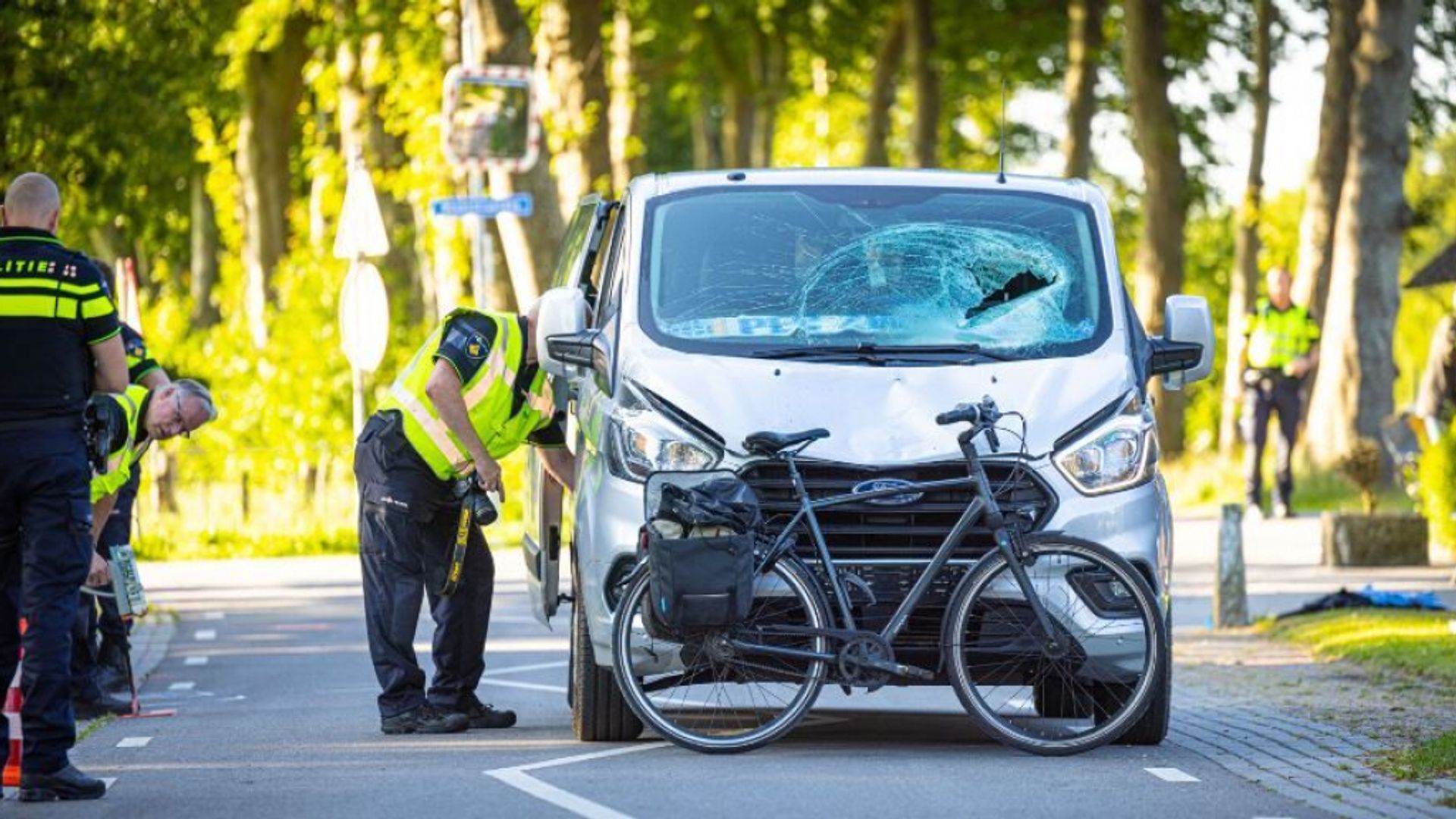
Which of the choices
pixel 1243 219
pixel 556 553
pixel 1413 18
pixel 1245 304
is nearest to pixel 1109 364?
pixel 556 553

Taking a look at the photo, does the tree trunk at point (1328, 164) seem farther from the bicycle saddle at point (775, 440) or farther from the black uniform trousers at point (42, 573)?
the black uniform trousers at point (42, 573)

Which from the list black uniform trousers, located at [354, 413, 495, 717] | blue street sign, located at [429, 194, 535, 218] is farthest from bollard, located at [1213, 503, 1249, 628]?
blue street sign, located at [429, 194, 535, 218]

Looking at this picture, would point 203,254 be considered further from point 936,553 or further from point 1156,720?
point 936,553

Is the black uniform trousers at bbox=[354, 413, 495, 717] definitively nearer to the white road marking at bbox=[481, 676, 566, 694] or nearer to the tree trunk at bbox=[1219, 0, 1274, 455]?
the white road marking at bbox=[481, 676, 566, 694]

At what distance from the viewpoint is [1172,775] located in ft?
34.3

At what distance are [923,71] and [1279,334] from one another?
17454 millimetres

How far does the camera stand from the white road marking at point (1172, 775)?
10.3 metres

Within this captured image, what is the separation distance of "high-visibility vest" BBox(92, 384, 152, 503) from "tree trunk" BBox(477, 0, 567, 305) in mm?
16514

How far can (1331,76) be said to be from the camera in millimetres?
32250

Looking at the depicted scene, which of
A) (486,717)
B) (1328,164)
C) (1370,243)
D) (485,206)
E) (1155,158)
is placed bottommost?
(486,717)

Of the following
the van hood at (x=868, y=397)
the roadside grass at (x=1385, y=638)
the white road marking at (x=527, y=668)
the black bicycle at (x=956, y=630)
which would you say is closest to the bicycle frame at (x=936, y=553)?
the black bicycle at (x=956, y=630)

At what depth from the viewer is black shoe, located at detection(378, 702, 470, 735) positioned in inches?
487

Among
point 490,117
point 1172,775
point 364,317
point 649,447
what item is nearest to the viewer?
point 1172,775

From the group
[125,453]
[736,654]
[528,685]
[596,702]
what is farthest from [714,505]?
[528,685]
